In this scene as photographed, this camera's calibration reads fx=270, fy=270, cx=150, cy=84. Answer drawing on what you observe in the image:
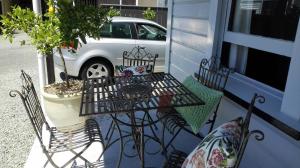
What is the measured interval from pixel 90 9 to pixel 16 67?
4753 millimetres

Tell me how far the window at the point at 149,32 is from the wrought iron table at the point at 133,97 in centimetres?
306

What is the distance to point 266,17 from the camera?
7.34 feet

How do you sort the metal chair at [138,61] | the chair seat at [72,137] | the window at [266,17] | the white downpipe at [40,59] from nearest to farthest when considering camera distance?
1. the window at [266,17]
2. the chair seat at [72,137]
3. the metal chair at [138,61]
4. the white downpipe at [40,59]

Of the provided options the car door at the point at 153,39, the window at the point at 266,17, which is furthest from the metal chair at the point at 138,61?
the window at the point at 266,17

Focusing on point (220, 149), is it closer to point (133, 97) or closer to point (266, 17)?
point (133, 97)

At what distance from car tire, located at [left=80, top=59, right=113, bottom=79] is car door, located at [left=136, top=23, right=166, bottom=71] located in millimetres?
791

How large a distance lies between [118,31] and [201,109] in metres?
3.61

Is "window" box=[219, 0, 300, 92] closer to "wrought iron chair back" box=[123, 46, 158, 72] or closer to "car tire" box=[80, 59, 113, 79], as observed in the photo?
"wrought iron chair back" box=[123, 46, 158, 72]

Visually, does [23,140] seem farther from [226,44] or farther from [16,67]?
[16,67]

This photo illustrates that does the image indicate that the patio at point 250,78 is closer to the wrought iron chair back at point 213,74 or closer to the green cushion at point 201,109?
the wrought iron chair back at point 213,74

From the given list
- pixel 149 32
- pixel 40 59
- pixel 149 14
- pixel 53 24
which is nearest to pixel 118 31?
pixel 149 32

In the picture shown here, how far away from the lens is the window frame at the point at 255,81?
6.10ft

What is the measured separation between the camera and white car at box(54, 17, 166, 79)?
5312 millimetres

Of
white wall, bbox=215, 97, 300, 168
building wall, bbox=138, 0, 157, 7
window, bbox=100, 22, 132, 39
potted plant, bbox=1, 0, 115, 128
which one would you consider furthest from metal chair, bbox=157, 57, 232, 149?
building wall, bbox=138, 0, 157, 7
